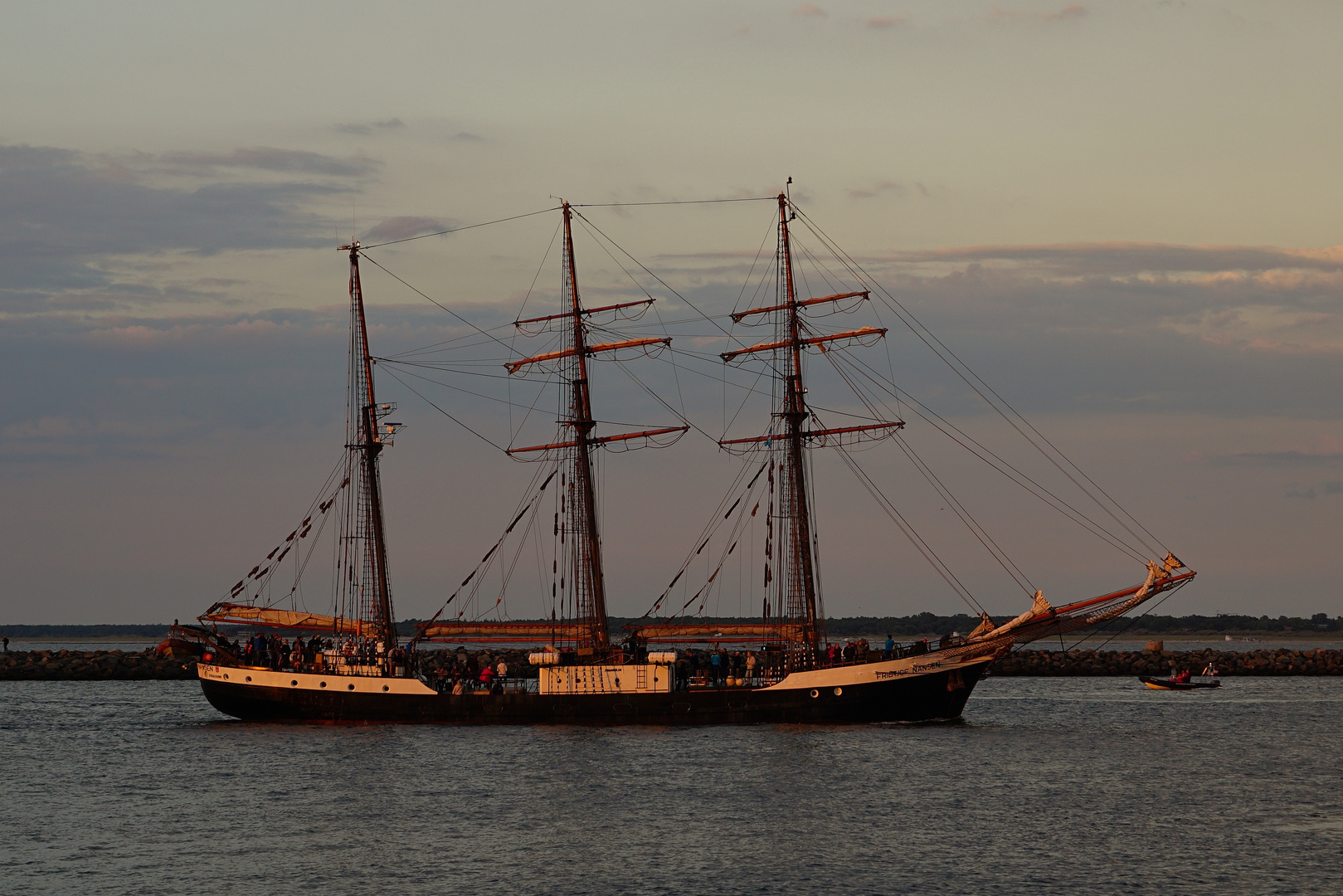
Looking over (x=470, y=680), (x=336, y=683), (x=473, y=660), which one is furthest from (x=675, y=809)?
(x=473, y=660)

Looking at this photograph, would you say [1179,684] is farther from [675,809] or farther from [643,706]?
[675,809]

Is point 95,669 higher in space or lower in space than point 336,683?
lower

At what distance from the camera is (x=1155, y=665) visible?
124 metres

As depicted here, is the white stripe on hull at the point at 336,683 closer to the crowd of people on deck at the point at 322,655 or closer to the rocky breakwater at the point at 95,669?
the crowd of people on deck at the point at 322,655

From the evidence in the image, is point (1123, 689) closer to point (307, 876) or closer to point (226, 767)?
point (226, 767)

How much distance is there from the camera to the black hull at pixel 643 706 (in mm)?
64625

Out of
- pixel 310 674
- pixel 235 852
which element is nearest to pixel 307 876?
pixel 235 852

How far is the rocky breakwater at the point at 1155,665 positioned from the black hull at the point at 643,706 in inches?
2380

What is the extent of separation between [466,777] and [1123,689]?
216 feet

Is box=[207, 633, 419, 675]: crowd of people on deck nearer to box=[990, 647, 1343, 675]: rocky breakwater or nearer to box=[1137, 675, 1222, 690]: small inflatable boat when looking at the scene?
box=[1137, 675, 1222, 690]: small inflatable boat

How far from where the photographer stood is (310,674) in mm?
68500

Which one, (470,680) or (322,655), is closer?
(322,655)

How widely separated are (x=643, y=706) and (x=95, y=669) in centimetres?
7809

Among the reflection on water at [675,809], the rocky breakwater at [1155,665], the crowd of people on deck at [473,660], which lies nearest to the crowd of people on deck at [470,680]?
the crowd of people on deck at [473,660]
